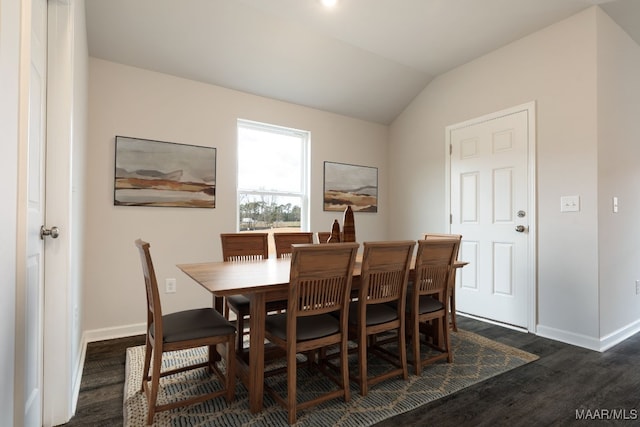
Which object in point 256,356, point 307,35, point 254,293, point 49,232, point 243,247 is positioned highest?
point 307,35

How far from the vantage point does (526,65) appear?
319cm

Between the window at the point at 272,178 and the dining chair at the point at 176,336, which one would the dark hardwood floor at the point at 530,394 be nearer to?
the dining chair at the point at 176,336

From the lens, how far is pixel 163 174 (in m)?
3.13

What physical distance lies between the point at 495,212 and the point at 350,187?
5.74ft

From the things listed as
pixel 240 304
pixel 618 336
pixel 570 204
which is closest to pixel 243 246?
pixel 240 304

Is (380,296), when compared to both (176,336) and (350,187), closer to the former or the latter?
(176,336)

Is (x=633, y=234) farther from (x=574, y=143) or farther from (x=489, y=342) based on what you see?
(x=489, y=342)

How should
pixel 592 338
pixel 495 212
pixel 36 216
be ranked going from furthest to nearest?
1. pixel 495 212
2. pixel 592 338
3. pixel 36 216

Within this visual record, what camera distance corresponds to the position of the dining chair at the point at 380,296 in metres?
1.93

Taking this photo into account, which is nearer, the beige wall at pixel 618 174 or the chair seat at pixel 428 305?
the chair seat at pixel 428 305

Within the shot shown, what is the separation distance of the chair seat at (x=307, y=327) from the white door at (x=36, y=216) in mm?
1055

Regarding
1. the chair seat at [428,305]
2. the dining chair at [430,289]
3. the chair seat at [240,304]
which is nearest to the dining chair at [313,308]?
the chair seat at [240,304]

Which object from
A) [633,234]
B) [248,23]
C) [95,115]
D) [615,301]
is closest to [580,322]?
[615,301]

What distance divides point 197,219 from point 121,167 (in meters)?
0.81
